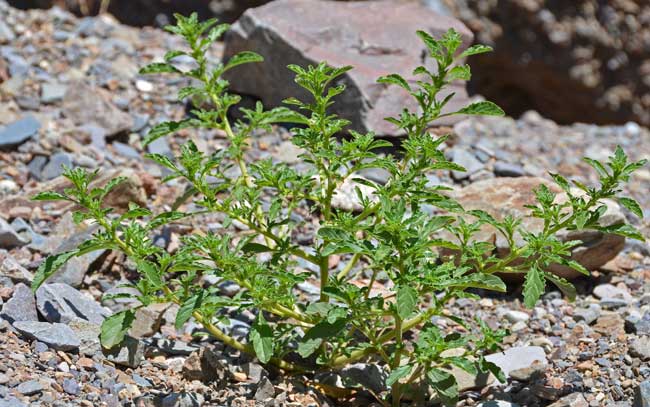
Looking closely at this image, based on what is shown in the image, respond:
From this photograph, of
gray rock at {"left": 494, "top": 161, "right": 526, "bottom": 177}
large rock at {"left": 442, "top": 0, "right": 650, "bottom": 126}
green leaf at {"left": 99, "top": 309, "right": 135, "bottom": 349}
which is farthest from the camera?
large rock at {"left": 442, "top": 0, "right": 650, "bottom": 126}

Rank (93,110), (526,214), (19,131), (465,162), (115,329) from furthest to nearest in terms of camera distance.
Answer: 1. (465,162)
2. (93,110)
3. (19,131)
4. (526,214)
5. (115,329)

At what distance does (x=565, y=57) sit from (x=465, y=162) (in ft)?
11.0

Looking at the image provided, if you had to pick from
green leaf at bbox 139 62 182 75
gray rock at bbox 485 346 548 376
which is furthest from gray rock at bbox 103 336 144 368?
gray rock at bbox 485 346 548 376

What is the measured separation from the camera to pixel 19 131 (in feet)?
16.2

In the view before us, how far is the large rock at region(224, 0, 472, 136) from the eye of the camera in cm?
527

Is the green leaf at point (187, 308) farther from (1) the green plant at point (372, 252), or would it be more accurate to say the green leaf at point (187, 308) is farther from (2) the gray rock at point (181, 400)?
(2) the gray rock at point (181, 400)

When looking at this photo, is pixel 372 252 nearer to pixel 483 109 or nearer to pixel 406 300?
pixel 406 300

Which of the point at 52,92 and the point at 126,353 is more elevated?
the point at 52,92

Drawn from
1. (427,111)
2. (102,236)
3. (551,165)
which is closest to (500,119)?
(551,165)

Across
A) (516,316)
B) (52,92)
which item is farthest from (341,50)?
(516,316)

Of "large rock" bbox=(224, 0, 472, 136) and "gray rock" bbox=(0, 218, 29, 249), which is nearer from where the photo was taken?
"gray rock" bbox=(0, 218, 29, 249)

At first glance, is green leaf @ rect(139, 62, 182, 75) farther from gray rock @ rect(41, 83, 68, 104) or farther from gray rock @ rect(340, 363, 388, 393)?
gray rock @ rect(41, 83, 68, 104)

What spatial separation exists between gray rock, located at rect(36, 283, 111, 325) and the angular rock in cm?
168

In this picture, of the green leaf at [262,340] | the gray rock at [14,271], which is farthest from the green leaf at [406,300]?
the gray rock at [14,271]
